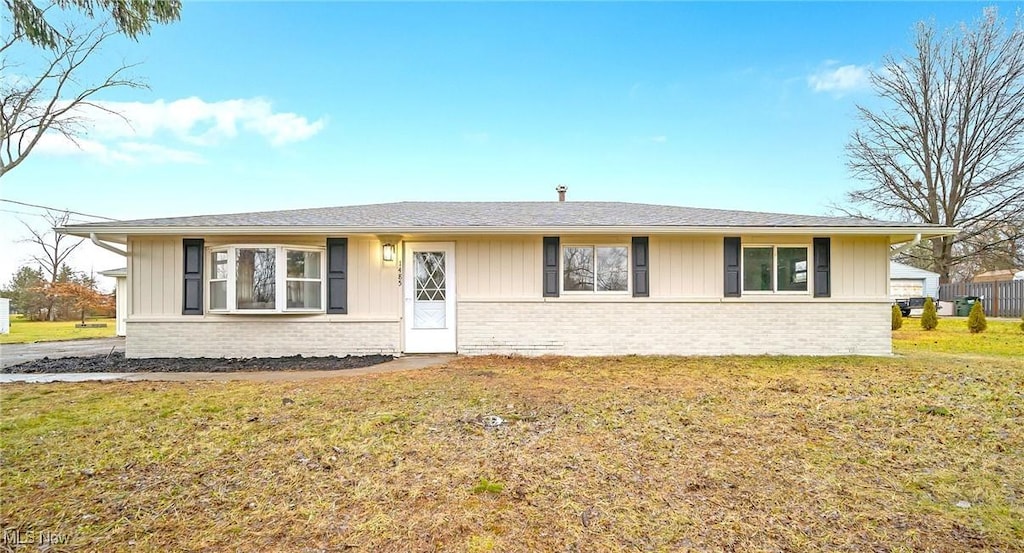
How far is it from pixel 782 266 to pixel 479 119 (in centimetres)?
1005

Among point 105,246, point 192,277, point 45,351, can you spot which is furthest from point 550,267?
point 45,351

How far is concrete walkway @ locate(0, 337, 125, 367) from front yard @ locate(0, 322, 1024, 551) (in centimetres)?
409

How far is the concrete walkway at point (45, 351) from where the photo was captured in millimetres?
8255

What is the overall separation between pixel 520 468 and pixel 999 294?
79.4 feet

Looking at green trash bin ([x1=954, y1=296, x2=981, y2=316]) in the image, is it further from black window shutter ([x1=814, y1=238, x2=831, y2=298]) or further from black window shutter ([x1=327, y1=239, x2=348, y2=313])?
black window shutter ([x1=327, y1=239, x2=348, y2=313])

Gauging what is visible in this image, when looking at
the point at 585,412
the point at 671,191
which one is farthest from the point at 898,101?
the point at 585,412

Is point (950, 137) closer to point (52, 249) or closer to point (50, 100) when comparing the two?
point (50, 100)

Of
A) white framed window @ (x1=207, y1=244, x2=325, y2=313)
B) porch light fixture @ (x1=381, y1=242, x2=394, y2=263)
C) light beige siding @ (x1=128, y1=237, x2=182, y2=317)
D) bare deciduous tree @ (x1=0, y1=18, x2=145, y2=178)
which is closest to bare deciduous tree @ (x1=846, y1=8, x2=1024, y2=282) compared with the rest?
porch light fixture @ (x1=381, y1=242, x2=394, y2=263)

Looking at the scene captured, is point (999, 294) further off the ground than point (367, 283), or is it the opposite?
point (367, 283)

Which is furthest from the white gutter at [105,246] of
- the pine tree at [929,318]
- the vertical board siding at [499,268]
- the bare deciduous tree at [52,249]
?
the bare deciduous tree at [52,249]

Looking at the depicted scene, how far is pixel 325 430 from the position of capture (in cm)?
383

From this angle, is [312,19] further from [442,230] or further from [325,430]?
[325,430]

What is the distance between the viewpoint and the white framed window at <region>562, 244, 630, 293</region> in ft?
27.0

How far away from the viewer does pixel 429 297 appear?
8.26m
